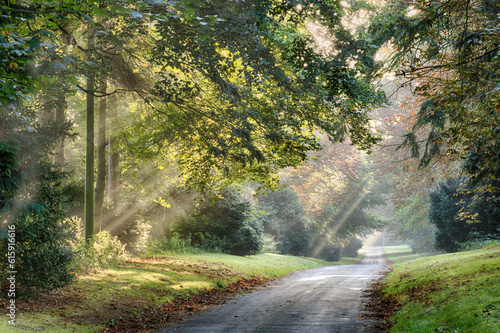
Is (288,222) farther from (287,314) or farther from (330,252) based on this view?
(287,314)

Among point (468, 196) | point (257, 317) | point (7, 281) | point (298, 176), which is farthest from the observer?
point (298, 176)

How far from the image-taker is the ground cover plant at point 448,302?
692 cm

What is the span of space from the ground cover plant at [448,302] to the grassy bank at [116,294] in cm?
653

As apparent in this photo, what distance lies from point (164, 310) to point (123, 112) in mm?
12035

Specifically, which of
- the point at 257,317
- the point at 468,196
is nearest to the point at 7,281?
the point at 257,317

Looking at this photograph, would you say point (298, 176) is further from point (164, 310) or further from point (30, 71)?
point (30, 71)

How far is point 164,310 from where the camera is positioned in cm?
1105

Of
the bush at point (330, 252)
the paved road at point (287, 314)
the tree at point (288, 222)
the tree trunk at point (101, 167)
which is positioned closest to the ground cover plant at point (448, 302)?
the paved road at point (287, 314)

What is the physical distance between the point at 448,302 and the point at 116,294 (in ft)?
28.9

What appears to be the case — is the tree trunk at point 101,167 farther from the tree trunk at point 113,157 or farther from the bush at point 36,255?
the bush at point 36,255

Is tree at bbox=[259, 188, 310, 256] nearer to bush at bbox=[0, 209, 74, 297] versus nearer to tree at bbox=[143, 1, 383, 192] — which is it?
tree at bbox=[143, 1, 383, 192]

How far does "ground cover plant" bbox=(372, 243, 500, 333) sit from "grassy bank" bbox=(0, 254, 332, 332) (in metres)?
6.53

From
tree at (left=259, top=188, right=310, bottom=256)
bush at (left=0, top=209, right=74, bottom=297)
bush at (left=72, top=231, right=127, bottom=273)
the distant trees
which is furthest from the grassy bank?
tree at (left=259, top=188, right=310, bottom=256)

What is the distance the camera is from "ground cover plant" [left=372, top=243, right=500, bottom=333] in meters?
6.92
